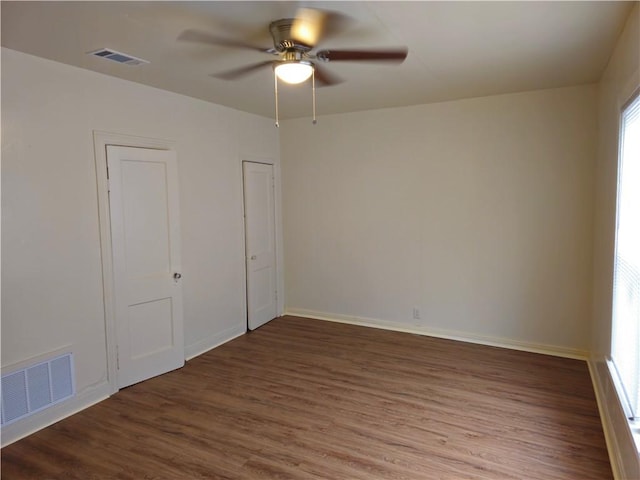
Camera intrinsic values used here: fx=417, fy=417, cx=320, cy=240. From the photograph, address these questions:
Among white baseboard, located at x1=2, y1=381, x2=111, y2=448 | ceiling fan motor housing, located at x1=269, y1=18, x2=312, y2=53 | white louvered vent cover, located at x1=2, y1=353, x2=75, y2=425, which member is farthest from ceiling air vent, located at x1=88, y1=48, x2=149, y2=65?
white baseboard, located at x1=2, y1=381, x2=111, y2=448

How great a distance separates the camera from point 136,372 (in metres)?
3.73

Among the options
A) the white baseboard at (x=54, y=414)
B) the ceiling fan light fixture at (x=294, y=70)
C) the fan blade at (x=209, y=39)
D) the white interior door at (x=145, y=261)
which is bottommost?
the white baseboard at (x=54, y=414)

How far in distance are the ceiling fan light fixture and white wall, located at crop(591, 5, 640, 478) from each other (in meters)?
1.78

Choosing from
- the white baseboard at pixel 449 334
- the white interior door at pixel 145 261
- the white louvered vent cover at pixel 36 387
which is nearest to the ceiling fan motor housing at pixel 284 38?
the white interior door at pixel 145 261

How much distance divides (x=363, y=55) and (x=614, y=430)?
277cm

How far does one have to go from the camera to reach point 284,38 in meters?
2.47

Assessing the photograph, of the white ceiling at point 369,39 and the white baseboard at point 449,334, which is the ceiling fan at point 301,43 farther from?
the white baseboard at point 449,334

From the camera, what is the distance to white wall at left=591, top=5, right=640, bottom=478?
227 centimetres

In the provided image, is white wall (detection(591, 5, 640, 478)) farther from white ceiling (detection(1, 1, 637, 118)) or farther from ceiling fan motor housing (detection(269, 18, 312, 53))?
ceiling fan motor housing (detection(269, 18, 312, 53))

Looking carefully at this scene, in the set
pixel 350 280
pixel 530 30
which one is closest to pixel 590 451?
pixel 530 30

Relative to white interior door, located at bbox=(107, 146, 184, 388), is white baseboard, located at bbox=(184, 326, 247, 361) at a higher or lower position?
lower

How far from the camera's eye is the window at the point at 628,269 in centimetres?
219

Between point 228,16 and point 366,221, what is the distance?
3.24 meters

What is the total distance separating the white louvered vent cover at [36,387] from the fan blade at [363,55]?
290 centimetres
